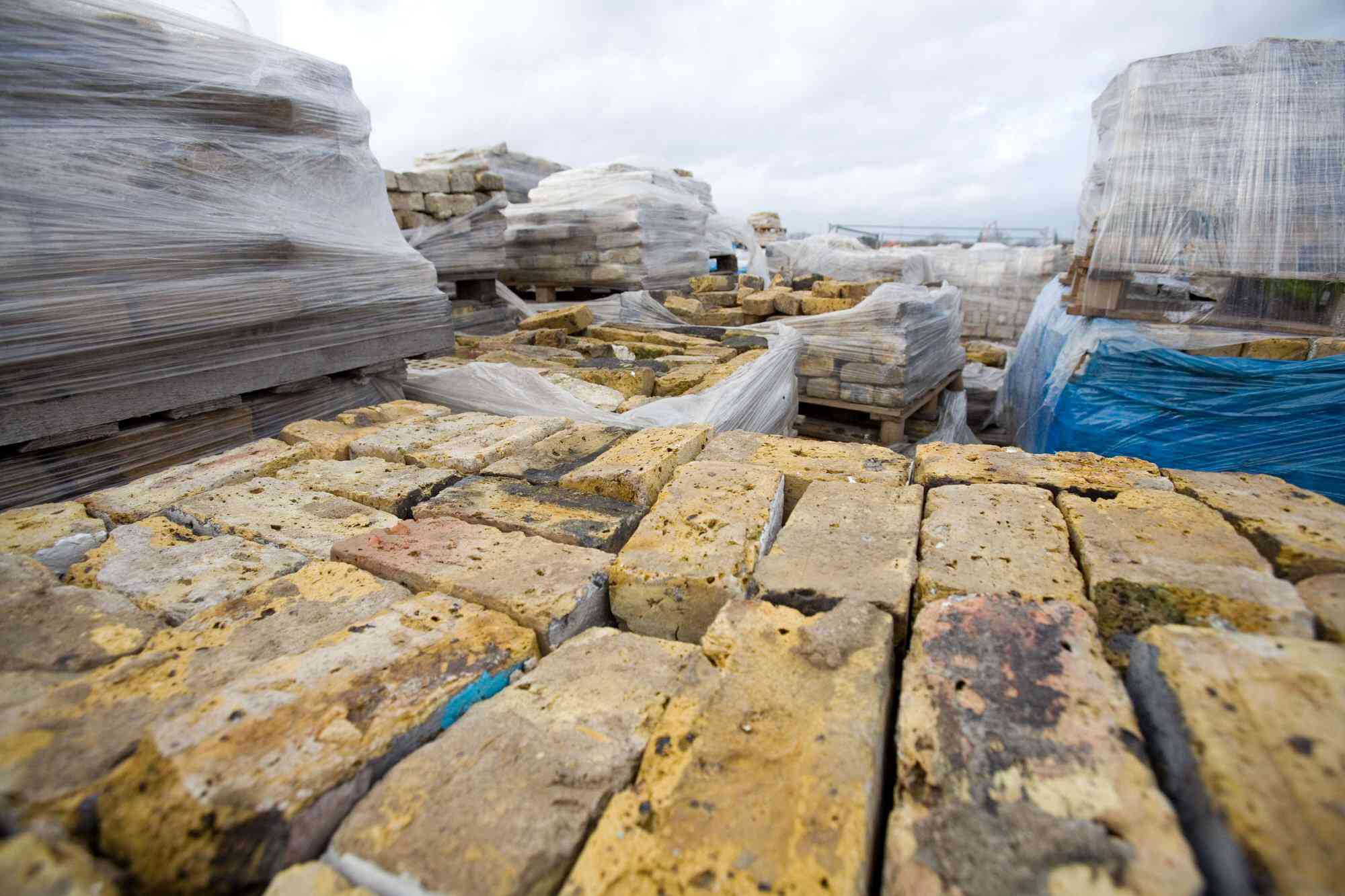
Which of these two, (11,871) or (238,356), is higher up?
(238,356)

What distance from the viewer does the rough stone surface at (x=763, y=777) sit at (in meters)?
1.00

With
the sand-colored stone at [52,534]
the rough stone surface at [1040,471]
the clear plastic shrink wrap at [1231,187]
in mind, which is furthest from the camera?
the clear plastic shrink wrap at [1231,187]

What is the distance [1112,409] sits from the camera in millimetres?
4781

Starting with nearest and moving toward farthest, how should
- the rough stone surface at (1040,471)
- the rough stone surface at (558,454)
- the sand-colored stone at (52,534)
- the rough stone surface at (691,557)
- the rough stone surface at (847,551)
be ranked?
1. the rough stone surface at (847,551)
2. the rough stone surface at (691,557)
3. the sand-colored stone at (52,534)
4. the rough stone surface at (1040,471)
5. the rough stone surface at (558,454)

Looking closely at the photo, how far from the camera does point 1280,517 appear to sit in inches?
72.2

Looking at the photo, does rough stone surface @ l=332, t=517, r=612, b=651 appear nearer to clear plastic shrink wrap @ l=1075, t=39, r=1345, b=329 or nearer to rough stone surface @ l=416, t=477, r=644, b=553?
rough stone surface @ l=416, t=477, r=644, b=553

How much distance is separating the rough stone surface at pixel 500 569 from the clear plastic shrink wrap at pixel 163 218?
1720 mm

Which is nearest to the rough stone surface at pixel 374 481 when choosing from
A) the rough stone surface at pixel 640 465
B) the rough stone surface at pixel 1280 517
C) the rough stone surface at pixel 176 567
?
the rough stone surface at pixel 176 567

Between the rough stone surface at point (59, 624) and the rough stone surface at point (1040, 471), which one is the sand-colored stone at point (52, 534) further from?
the rough stone surface at point (1040, 471)

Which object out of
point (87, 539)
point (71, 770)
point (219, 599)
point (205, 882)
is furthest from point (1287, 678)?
point (87, 539)

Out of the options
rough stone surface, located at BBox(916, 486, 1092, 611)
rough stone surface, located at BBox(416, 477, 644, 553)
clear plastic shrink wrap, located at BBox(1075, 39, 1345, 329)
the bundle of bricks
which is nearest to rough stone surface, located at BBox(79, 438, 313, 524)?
the bundle of bricks

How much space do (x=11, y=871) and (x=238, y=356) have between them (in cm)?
286

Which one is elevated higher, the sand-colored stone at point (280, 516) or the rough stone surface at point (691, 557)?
the sand-colored stone at point (280, 516)

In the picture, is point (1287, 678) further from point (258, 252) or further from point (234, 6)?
point (234, 6)
